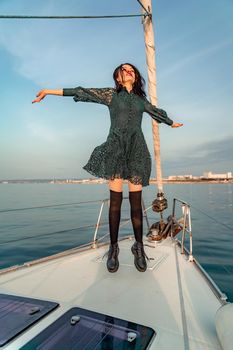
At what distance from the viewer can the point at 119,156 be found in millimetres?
2857

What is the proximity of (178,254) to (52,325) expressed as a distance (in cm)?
251

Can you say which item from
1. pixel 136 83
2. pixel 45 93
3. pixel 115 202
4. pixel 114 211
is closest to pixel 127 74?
pixel 136 83

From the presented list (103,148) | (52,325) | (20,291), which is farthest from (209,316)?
(103,148)

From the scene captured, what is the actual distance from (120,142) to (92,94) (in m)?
0.64

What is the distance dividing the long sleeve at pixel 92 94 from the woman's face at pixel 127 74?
22 centimetres

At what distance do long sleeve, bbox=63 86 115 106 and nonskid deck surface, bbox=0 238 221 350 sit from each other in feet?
6.32

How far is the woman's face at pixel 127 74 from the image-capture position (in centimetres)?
306

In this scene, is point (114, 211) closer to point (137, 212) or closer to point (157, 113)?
point (137, 212)

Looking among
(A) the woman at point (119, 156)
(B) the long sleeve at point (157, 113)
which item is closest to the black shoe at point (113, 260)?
(A) the woman at point (119, 156)

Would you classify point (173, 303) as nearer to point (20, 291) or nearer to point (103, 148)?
point (20, 291)

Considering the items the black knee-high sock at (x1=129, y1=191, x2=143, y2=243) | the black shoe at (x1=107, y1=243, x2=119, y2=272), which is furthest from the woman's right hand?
the black shoe at (x1=107, y1=243, x2=119, y2=272)

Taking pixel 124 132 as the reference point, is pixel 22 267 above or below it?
below

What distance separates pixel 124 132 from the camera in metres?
2.86

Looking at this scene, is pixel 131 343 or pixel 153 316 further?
pixel 153 316
